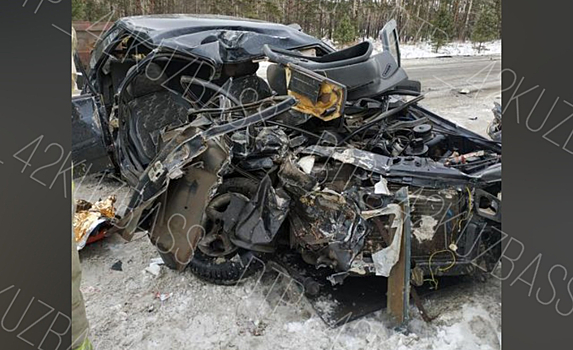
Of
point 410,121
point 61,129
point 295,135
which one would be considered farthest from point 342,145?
point 61,129

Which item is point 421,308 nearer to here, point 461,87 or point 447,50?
point 461,87

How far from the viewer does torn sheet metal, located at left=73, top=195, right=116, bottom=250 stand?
3.20 metres

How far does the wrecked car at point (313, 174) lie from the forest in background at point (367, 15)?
12347 millimetres

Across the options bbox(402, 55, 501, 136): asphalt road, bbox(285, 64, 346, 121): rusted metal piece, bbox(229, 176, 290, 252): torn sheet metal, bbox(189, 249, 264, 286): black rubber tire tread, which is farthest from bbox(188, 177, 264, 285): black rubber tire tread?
bbox(402, 55, 501, 136): asphalt road

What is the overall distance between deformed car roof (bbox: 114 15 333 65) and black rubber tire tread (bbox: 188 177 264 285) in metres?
1.02

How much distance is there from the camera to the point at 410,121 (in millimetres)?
3299

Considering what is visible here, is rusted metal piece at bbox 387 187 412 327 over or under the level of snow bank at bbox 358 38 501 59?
over

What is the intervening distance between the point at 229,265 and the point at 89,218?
1191 millimetres

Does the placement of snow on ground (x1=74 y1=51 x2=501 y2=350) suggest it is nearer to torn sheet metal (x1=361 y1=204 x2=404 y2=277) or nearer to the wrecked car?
the wrecked car

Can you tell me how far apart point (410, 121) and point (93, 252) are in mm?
2430

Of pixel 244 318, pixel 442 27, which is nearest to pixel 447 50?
pixel 442 27

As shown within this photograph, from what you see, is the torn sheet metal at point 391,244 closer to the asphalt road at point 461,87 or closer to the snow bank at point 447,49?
the asphalt road at point 461,87

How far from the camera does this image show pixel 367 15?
1694cm

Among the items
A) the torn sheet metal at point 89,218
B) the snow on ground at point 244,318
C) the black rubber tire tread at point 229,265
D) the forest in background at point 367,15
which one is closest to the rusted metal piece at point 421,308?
the snow on ground at point 244,318
